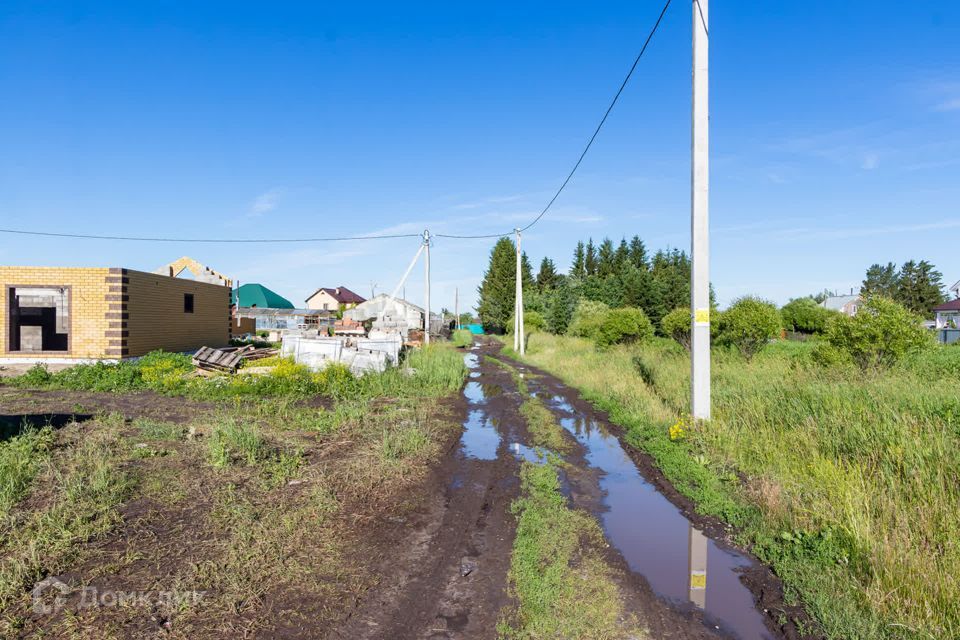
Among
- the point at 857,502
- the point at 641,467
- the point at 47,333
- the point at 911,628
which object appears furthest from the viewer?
the point at 47,333

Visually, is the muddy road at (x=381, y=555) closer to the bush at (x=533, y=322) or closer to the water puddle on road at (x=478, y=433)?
the water puddle on road at (x=478, y=433)

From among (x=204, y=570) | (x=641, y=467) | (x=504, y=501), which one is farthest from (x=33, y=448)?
(x=641, y=467)

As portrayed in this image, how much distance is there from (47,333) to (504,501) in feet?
80.7

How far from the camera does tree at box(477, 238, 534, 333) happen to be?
2357 inches

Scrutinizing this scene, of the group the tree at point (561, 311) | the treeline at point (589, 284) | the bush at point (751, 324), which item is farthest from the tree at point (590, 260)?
the bush at point (751, 324)

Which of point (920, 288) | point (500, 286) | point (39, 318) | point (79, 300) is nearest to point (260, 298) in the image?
point (500, 286)

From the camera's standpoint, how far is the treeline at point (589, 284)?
4641 centimetres

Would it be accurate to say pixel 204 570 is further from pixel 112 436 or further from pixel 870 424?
pixel 870 424

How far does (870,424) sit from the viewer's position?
6.59m

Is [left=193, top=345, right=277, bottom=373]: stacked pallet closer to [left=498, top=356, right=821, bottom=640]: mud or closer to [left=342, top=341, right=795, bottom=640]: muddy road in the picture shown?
[left=342, top=341, right=795, bottom=640]: muddy road

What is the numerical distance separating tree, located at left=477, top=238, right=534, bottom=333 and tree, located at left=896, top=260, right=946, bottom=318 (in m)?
42.6

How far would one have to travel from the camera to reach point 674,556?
15.1ft

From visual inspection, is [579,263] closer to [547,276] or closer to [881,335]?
Result: [547,276]

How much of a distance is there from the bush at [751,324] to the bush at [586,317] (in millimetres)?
15147
